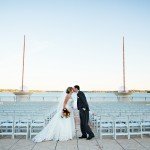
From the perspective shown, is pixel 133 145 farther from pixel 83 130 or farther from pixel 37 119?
pixel 37 119

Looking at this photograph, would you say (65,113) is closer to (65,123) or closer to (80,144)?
(65,123)

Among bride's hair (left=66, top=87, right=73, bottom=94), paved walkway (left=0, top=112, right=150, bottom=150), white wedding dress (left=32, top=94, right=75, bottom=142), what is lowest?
paved walkway (left=0, top=112, right=150, bottom=150)

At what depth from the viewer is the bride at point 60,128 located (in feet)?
29.7

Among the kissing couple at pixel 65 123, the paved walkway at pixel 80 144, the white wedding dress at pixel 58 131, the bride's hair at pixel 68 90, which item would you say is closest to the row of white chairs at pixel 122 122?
the paved walkway at pixel 80 144

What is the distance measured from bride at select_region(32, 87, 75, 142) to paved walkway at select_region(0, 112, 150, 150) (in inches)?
11.4

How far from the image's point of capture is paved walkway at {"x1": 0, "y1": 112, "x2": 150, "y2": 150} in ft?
25.9

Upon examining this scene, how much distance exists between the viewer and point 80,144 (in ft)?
27.8

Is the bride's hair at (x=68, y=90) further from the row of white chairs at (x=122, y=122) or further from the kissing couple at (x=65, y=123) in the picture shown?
the row of white chairs at (x=122, y=122)

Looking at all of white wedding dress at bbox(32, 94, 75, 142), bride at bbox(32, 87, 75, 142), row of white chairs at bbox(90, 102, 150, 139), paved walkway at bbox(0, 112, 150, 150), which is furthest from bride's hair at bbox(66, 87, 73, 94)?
paved walkway at bbox(0, 112, 150, 150)

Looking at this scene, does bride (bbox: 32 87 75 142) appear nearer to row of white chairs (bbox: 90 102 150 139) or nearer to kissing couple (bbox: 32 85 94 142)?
kissing couple (bbox: 32 85 94 142)

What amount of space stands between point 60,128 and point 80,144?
117 cm

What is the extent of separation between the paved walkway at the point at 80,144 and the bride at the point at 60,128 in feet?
0.95

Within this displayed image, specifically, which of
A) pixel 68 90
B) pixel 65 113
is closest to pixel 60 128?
pixel 65 113

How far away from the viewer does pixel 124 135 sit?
1043cm
